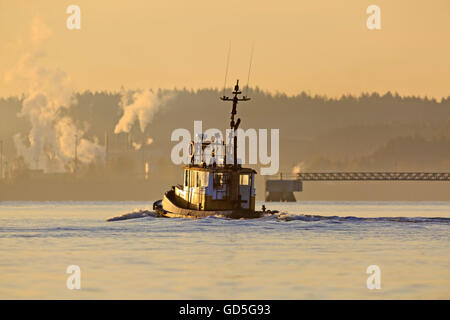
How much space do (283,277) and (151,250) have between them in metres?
16.5

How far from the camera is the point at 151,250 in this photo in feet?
183

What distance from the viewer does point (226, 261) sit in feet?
161

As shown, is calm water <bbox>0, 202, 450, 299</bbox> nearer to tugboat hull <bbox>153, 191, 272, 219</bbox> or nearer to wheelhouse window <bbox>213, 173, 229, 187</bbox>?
tugboat hull <bbox>153, 191, 272, 219</bbox>

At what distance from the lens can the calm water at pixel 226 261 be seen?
36656 mm

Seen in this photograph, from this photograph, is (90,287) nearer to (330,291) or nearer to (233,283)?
(233,283)

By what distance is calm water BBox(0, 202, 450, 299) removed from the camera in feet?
120
